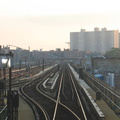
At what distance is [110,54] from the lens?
13288 cm

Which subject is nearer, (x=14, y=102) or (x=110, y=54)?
(x=14, y=102)

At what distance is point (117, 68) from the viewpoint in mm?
52531

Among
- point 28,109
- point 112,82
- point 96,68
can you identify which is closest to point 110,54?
point 96,68

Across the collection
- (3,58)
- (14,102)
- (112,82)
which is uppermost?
(3,58)

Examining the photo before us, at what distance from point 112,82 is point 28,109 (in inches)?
1248

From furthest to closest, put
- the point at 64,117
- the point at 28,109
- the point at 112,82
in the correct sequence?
the point at 112,82, the point at 28,109, the point at 64,117

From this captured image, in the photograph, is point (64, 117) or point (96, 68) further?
point (96, 68)

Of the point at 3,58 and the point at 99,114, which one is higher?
the point at 3,58

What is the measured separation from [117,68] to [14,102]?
45322mm

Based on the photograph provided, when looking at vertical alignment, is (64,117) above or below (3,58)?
below

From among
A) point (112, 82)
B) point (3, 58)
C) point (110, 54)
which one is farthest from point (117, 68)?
point (110, 54)

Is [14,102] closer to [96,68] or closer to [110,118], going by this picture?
[110,118]

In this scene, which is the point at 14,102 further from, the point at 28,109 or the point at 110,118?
the point at 110,118

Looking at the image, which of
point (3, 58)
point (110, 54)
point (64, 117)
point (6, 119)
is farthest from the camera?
point (110, 54)
